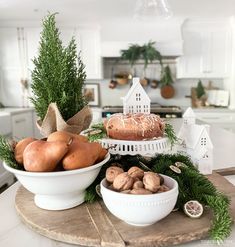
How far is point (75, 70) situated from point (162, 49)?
3.13 meters

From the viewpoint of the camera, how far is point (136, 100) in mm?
792

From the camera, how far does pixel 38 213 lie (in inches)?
22.8

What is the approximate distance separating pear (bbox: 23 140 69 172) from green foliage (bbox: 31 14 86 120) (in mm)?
219

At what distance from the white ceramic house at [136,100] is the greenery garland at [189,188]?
15 centimetres

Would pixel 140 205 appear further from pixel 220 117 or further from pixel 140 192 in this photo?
pixel 220 117

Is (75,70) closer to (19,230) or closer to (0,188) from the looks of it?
(19,230)

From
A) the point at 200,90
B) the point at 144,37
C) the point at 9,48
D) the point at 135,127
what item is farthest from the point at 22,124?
the point at 135,127

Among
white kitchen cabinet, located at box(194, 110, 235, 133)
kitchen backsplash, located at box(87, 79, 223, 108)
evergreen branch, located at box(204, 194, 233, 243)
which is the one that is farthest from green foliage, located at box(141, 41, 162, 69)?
evergreen branch, located at box(204, 194, 233, 243)

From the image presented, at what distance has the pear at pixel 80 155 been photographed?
513 millimetres

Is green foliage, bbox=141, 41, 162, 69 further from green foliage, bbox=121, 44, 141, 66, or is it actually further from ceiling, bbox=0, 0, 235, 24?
ceiling, bbox=0, 0, 235, 24

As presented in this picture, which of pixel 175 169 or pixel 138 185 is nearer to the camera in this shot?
pixel 138 185

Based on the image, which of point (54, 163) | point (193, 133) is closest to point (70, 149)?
point (54, 163)

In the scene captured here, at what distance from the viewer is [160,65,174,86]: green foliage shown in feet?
13.0

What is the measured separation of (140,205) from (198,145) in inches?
16.1
